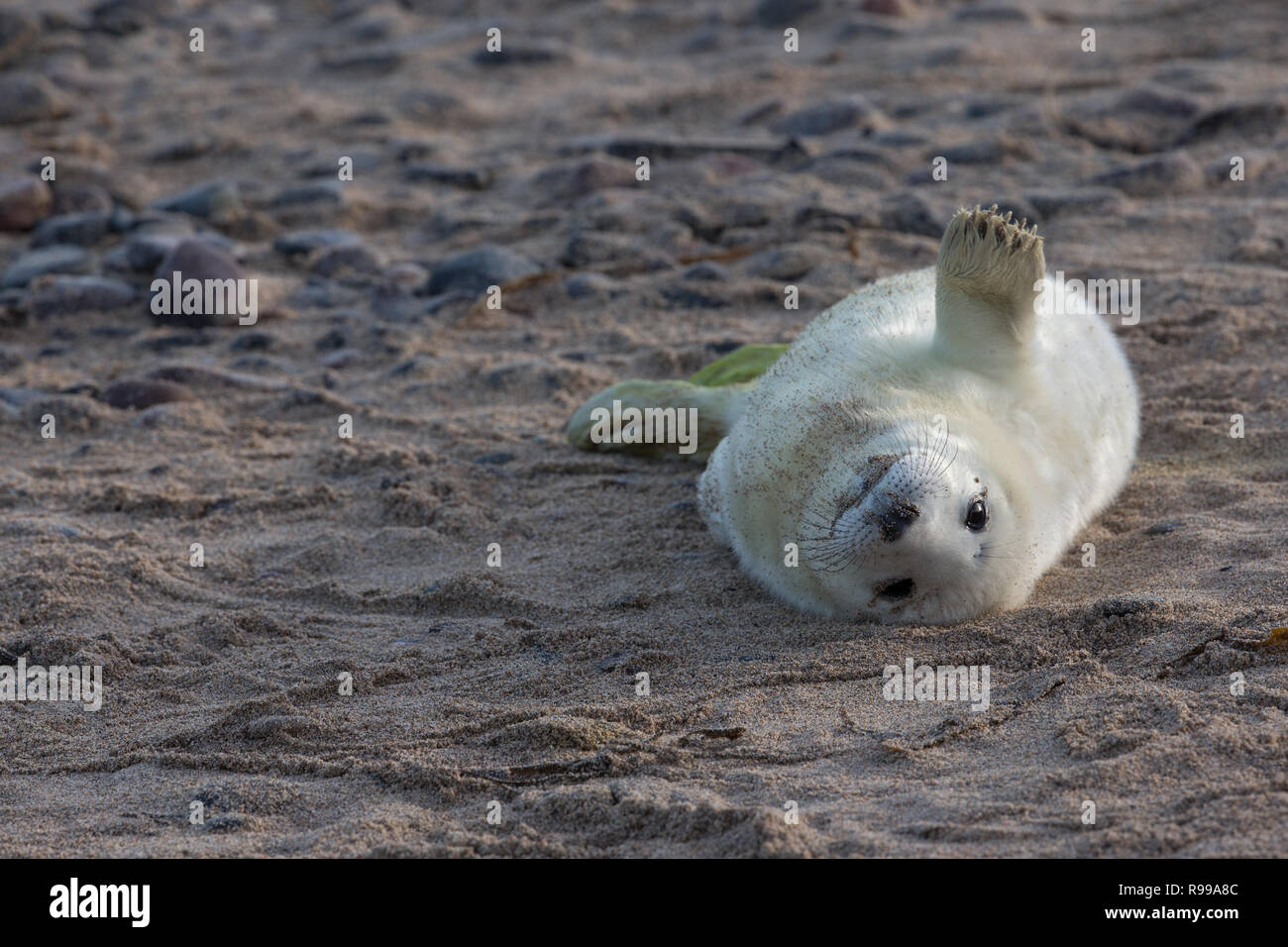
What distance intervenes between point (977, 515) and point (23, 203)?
6.16 metres

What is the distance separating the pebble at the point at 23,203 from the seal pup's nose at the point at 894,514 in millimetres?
6013

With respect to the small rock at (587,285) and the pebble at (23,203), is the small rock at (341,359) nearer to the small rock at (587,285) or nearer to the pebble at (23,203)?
the small rock at (587,285)

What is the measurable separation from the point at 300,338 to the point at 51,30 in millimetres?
6466

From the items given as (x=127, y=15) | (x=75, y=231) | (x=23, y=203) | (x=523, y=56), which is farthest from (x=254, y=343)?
(x=127, y=15)

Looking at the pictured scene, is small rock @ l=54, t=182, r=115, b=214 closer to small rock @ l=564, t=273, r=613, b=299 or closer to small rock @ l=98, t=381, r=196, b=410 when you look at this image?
small rock @ l=98, t=381, r=196, b=410

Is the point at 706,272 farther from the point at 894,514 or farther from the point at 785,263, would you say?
the point at 894,514

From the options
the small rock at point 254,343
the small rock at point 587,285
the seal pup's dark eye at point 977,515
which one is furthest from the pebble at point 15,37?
the seal pup's dark eye at point 977,515

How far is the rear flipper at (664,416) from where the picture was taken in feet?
16.9

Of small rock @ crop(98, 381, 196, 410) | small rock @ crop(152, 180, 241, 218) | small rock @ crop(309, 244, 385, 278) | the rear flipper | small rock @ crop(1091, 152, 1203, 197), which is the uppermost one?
small rock @ crop(152, 180, 241, 218)

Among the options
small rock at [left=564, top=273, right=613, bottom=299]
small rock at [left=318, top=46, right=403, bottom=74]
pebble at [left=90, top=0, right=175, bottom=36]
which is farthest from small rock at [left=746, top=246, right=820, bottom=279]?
pebble at [left=90, top=0, right=175, bottom=36]

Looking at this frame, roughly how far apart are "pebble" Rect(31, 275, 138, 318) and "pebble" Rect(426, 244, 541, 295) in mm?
1482

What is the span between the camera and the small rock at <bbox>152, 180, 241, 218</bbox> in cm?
807

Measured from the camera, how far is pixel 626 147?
841cm

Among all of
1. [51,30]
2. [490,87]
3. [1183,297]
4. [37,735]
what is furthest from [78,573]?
[51,30]
